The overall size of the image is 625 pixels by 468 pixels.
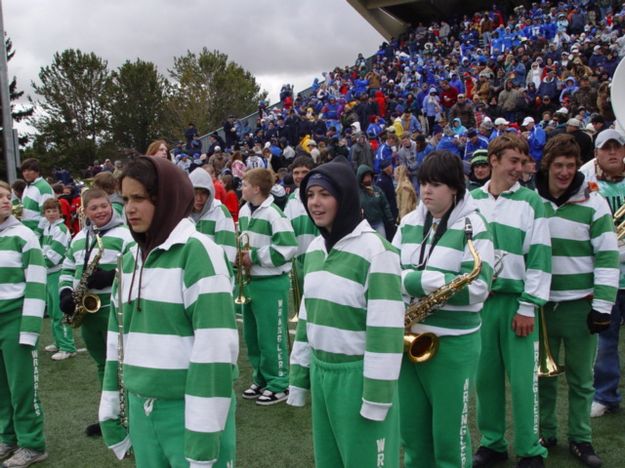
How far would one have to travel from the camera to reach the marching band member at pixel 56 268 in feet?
25.0

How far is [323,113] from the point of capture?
2511 cm

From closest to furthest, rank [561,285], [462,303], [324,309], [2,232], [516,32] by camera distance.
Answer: [324,309] → [462,303] → [561,285] → [2,232] → [516,32]

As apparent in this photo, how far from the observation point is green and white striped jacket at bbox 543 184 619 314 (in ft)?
13.3

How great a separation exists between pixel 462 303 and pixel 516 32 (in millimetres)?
23844

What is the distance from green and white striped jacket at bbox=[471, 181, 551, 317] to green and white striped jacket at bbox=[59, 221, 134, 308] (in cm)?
272

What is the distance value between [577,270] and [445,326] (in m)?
1.28

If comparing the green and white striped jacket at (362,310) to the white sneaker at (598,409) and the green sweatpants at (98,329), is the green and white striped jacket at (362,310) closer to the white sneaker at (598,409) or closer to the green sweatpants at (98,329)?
the green sweatpants at (98,329)

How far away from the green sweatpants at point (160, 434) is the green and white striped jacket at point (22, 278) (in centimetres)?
208

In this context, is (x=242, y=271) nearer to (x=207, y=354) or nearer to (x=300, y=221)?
(x=300, y=221)

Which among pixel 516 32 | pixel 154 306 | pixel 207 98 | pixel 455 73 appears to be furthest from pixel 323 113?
pixel 207 98

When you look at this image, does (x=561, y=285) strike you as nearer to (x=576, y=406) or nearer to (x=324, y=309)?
(x=576, y=406)

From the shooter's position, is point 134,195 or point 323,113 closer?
point 134,195

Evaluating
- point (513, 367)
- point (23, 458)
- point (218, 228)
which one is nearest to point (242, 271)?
point (218, 228)

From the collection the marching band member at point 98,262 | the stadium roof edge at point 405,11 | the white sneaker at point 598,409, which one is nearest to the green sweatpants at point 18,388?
the marching band member at point 98,262
